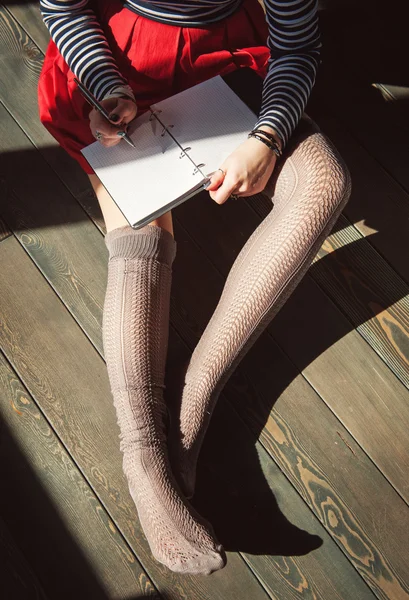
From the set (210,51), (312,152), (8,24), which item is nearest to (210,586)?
(312,152)

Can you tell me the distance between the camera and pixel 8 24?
1.14 meters

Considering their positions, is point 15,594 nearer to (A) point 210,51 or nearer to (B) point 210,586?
(B) point 210,586

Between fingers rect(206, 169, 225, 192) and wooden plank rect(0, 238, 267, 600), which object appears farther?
wooden plank rect(0, 238, 267, 600)

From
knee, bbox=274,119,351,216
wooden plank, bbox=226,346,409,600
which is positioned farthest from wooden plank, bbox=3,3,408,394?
knee, bbox=274,119,351,216

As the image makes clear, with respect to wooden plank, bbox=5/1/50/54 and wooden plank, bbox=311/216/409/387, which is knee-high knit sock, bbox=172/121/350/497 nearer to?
wooden plank, bbox=311/216/409/387

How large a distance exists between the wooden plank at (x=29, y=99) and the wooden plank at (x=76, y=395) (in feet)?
0.57

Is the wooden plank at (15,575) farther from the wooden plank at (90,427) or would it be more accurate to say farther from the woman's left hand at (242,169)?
the woman's left hand at (242,169)

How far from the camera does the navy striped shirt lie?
76 cm

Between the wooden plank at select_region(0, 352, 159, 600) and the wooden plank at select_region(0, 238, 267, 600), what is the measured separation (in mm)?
20

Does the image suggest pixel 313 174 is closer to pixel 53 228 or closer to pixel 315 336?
pixel 315 336

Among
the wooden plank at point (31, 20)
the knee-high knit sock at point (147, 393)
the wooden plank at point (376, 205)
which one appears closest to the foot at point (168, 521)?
the knee-high knit sock at point (147, 393)

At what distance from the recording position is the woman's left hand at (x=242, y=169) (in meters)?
0.74

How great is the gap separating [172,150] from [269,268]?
235mm

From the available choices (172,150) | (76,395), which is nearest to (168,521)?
(76,395)
